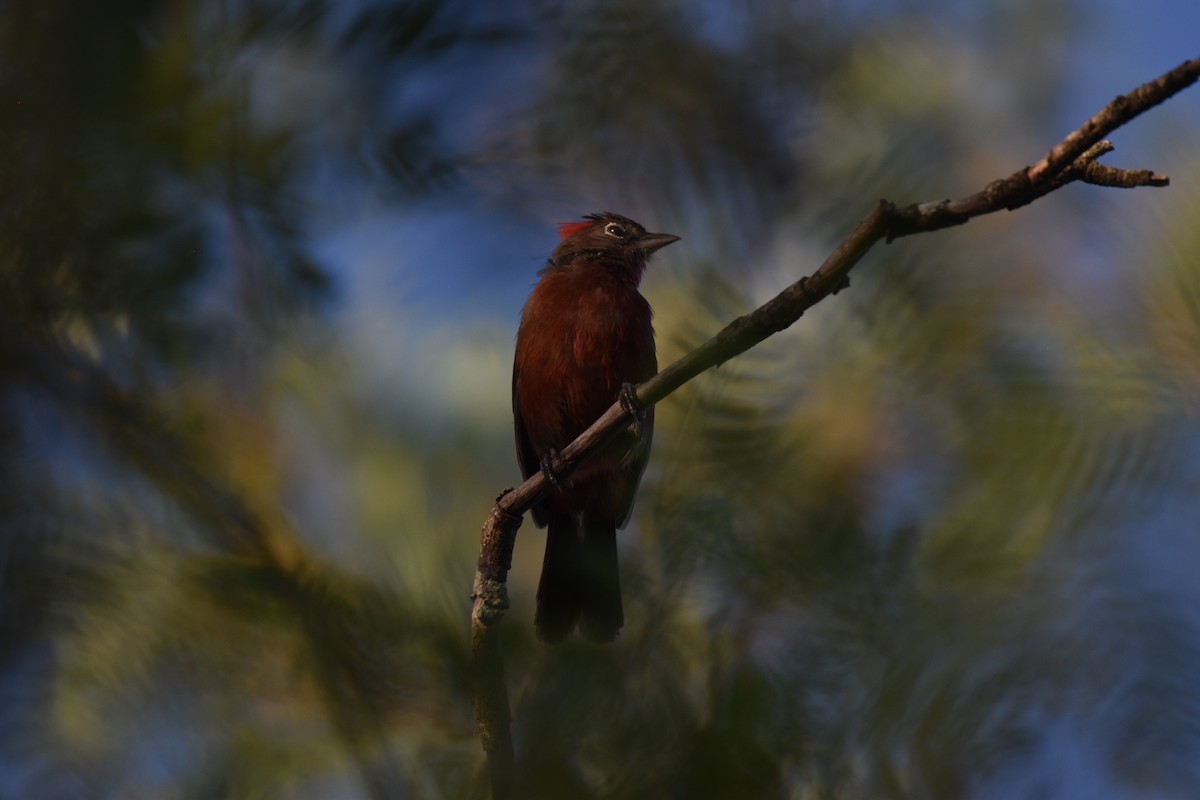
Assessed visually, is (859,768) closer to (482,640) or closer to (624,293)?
(482,640)

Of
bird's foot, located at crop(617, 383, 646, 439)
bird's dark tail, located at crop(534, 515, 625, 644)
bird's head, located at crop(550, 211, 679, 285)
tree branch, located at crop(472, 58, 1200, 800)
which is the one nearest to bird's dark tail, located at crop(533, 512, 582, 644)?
bird's dark tail, located at crop(534, 515, 625, 644)

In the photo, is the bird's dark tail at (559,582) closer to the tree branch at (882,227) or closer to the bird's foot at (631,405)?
the tree branch at (882,227)

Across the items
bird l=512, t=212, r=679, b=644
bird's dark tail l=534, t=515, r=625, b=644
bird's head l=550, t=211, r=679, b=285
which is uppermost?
bird's head l=550, t=211, r=679, b=285

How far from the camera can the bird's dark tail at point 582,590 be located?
64.6 inches

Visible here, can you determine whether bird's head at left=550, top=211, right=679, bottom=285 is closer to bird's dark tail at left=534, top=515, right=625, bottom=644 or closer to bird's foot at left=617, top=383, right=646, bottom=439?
bird's dark tail at left=534, top=515, right=625, bottom=644

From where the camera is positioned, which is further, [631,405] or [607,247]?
[607,247]

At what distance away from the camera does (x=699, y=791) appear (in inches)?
48.0

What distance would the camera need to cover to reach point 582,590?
7.83 ft

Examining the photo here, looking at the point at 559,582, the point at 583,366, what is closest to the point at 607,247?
the point at 583,366

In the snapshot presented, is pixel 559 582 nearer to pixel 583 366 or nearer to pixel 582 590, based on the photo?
pixel 582 590

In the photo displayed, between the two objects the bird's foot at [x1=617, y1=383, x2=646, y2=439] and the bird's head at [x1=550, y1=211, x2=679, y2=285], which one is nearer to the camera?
the bird's foot at [x1=617, y1=383, x2=646, y2=439]

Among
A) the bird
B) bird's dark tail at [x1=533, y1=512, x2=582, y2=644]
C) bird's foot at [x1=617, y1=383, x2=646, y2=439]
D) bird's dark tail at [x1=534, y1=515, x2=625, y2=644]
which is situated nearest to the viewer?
bird's dark tail at [x1=534, y1=515, x2=625, y2=644]

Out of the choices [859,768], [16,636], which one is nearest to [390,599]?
[16,636]

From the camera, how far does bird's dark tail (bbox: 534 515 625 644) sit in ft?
5.38
